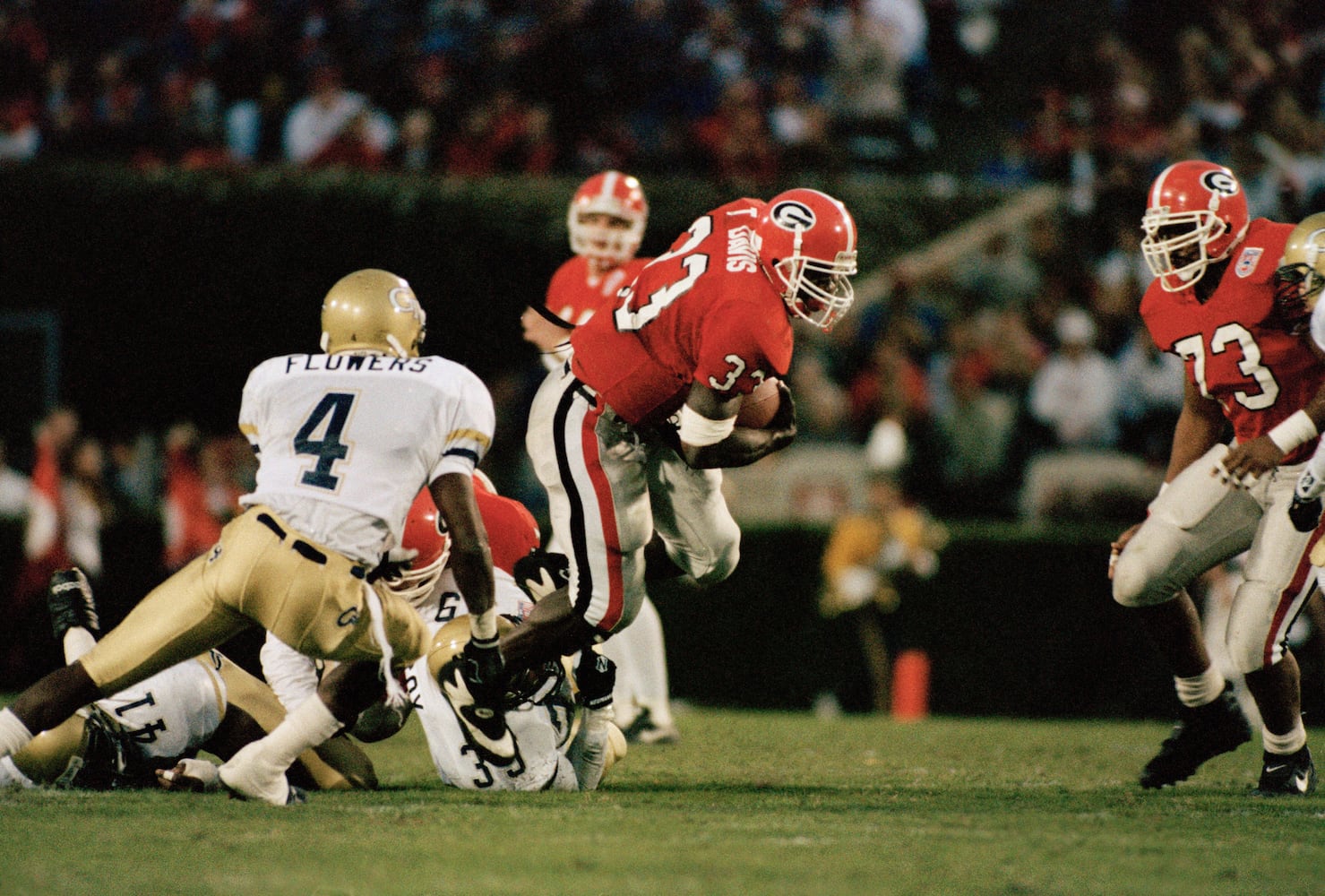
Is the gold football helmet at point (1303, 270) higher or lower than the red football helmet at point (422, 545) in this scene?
higher

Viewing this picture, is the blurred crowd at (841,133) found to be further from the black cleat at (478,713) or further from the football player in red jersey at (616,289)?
the black cleat at (478,713)

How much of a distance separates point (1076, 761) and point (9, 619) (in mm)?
6519

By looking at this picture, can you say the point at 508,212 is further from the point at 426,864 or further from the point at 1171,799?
the point at 426,864

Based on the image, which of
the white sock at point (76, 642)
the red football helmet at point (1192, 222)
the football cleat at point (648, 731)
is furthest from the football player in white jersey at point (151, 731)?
the red football helmet at point (1192, 222)

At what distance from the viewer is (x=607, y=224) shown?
7219 millimetres

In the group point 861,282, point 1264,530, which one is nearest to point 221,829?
point 1264,530

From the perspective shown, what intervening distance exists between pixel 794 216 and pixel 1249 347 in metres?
1.48

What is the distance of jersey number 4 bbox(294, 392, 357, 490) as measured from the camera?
4.54 metres

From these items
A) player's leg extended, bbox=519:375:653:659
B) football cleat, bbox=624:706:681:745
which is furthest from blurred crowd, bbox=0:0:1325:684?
player's leg extended, bbox=519:375:653:659

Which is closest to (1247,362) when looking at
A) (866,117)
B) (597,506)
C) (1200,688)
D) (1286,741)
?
(1200,688)

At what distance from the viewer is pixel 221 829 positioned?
406cm

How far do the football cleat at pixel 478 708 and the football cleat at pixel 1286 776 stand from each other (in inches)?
91.2

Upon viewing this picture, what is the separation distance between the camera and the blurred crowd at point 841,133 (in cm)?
1048

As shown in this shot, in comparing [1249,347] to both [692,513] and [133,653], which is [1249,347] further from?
[133,653]
